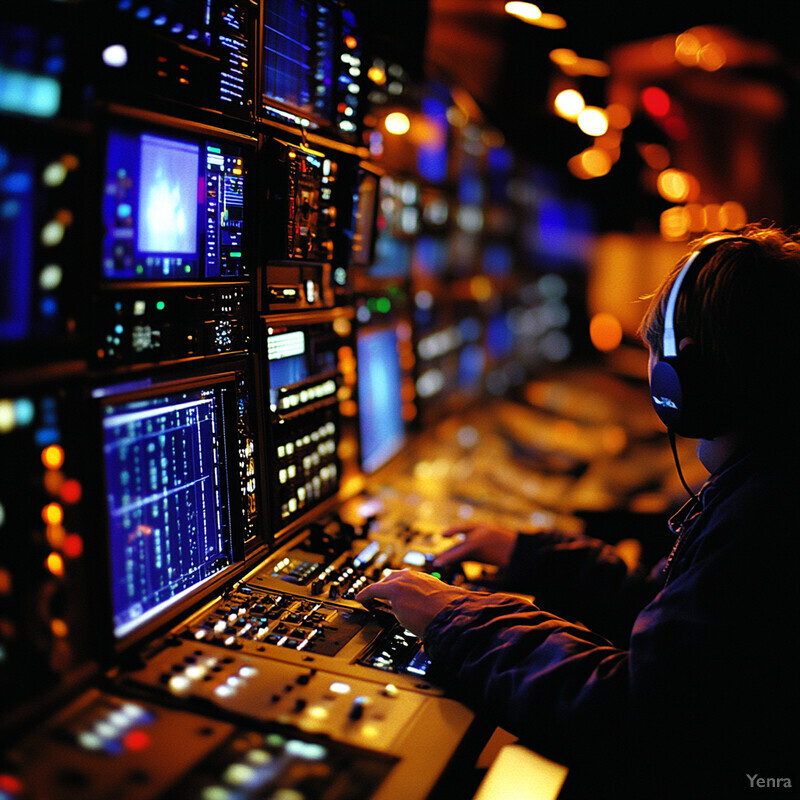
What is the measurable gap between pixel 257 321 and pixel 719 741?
131cm

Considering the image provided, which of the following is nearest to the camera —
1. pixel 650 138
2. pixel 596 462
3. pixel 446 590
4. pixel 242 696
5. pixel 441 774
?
pixel 441 774

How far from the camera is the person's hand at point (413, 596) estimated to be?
4.59 ft

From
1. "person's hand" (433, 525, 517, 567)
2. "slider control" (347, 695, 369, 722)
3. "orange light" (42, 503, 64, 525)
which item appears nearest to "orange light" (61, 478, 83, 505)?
"orange light" (42, 503, 64, 525)

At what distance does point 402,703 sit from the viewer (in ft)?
4.05

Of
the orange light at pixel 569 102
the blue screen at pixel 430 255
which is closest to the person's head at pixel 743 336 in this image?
the blue screen at pixel 430 255

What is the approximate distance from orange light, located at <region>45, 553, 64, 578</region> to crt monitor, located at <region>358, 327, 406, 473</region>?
4.90ft

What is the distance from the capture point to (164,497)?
4.39 ft

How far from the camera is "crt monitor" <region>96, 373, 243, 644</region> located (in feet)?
3.95

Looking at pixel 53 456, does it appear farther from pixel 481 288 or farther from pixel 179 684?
pixel 481 288

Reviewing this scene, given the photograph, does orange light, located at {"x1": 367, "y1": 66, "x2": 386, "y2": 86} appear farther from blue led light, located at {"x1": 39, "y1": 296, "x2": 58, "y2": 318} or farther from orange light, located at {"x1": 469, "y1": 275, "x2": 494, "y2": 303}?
orange light, located at {"x1": 469, "y1": 275, "x2": 494, "y2": 303}

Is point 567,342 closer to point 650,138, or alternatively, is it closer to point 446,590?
point 650,138

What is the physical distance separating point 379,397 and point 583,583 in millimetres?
1249

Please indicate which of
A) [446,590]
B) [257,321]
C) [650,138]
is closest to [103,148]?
[257,321]

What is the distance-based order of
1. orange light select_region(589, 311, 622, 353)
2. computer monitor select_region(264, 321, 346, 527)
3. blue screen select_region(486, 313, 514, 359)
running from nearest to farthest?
computer monitor select_region(264, 321, 346, 527), blue screen select_region(486, 313, 514, 359), orange light select_region(589, 311, 622, 353)
